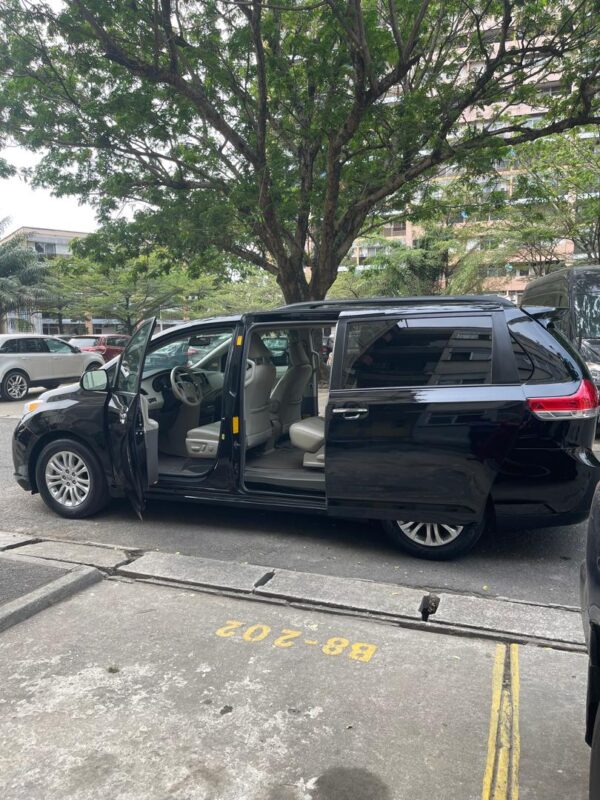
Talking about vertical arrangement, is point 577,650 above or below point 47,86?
A: below

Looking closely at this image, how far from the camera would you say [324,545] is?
4.81m

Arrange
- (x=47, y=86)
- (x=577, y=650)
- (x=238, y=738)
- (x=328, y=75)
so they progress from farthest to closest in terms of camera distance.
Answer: (x=47, y=86)
(x=328, y=75)
(x=577, y=650)
(x=238, y=738)

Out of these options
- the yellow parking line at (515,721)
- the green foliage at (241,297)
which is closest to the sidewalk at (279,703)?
the yellow parking line at (515,721)

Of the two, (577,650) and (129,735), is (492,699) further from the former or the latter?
(129,735)

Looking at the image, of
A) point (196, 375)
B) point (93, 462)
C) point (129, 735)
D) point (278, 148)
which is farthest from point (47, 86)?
point (129, 735)

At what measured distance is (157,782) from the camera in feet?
7.41

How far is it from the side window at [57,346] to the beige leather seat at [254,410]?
497 inches

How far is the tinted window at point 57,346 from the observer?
1685cm

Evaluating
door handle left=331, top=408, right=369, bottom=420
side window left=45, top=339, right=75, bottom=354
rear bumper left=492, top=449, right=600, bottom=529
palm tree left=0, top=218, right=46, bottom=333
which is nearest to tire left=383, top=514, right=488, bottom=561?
rear bumper left=492, top=449, right=600, bottom=529

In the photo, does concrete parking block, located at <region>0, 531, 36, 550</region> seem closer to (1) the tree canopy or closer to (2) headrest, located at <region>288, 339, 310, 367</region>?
(2) headrest, located at <region>288, 339, 310, 367</region>

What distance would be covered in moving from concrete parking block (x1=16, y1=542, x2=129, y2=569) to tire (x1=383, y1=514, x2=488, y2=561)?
1987 millimetres

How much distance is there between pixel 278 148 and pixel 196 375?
913 cm

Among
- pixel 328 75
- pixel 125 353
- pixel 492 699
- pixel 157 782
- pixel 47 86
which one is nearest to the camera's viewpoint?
pixel 157 782

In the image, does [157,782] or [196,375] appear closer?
[157,782]
